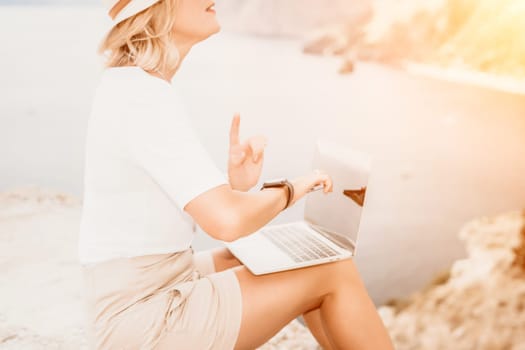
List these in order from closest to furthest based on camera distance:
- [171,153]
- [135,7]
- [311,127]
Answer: [171,153], [135,7], [311,127]

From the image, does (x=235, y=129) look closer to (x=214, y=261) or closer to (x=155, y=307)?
(x=214, y=261)

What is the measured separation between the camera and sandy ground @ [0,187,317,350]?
1644 mm

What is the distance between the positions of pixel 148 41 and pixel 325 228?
25.0 inches

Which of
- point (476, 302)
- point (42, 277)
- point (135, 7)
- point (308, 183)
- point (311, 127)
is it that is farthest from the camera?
point (311, 127)

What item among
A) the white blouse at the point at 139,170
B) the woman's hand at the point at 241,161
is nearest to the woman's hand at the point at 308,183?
the woman's hand at the point at 241,161

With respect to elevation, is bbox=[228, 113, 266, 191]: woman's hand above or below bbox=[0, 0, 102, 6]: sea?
below

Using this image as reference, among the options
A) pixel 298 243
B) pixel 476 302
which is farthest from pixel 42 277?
pixel 476 302

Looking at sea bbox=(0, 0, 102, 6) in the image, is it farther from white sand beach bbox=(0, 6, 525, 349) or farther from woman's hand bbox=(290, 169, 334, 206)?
woman's hand bbox=(290, 169, 334, 206)

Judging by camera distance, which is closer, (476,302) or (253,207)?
(253,207)

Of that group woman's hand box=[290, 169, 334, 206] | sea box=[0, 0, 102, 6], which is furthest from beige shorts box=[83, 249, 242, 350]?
sea box=[0, 0, 102, 6]

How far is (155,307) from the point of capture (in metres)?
0.92

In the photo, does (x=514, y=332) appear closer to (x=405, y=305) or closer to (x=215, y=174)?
(x=405, y=305)

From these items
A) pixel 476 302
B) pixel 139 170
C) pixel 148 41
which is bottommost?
pixel 476 302

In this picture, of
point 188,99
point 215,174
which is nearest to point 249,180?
point 215,174
